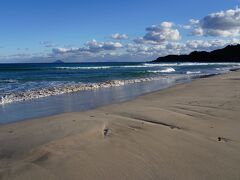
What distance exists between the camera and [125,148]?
4.86 metres

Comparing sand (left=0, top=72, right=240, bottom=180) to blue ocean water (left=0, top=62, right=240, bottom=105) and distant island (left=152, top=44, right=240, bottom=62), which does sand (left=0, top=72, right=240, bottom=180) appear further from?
distant island (left=152, top=44, right=240, bottom=62)

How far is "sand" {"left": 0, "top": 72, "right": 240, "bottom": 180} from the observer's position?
3939 mm

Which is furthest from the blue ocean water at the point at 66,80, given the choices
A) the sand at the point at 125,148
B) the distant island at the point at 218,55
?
the distant island at the point at 218,55

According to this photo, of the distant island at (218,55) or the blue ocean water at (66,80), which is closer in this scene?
the blue ocean water at (66,80)

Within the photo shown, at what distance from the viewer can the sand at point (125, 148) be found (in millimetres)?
3939

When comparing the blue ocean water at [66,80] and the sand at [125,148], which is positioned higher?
the sand at [125,148]

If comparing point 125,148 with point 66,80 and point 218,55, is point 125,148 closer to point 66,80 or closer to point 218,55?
point 66,80

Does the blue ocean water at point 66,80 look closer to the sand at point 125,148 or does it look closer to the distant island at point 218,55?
the sand at point 125,148

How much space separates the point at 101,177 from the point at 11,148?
194 centimetres

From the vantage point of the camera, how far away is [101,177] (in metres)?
3.83

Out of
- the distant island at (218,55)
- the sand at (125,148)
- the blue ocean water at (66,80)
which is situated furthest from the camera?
the distant island at (218,55)

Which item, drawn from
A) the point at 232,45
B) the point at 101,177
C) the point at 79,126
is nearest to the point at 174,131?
the point at 79,126

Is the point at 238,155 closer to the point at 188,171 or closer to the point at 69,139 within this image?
the point at 188,171

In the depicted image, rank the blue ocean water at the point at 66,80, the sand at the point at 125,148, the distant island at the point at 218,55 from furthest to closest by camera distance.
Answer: the distant island at the point at 218,55, the blue ocean water at the point at 66,80, the sand at the point at 125,148
